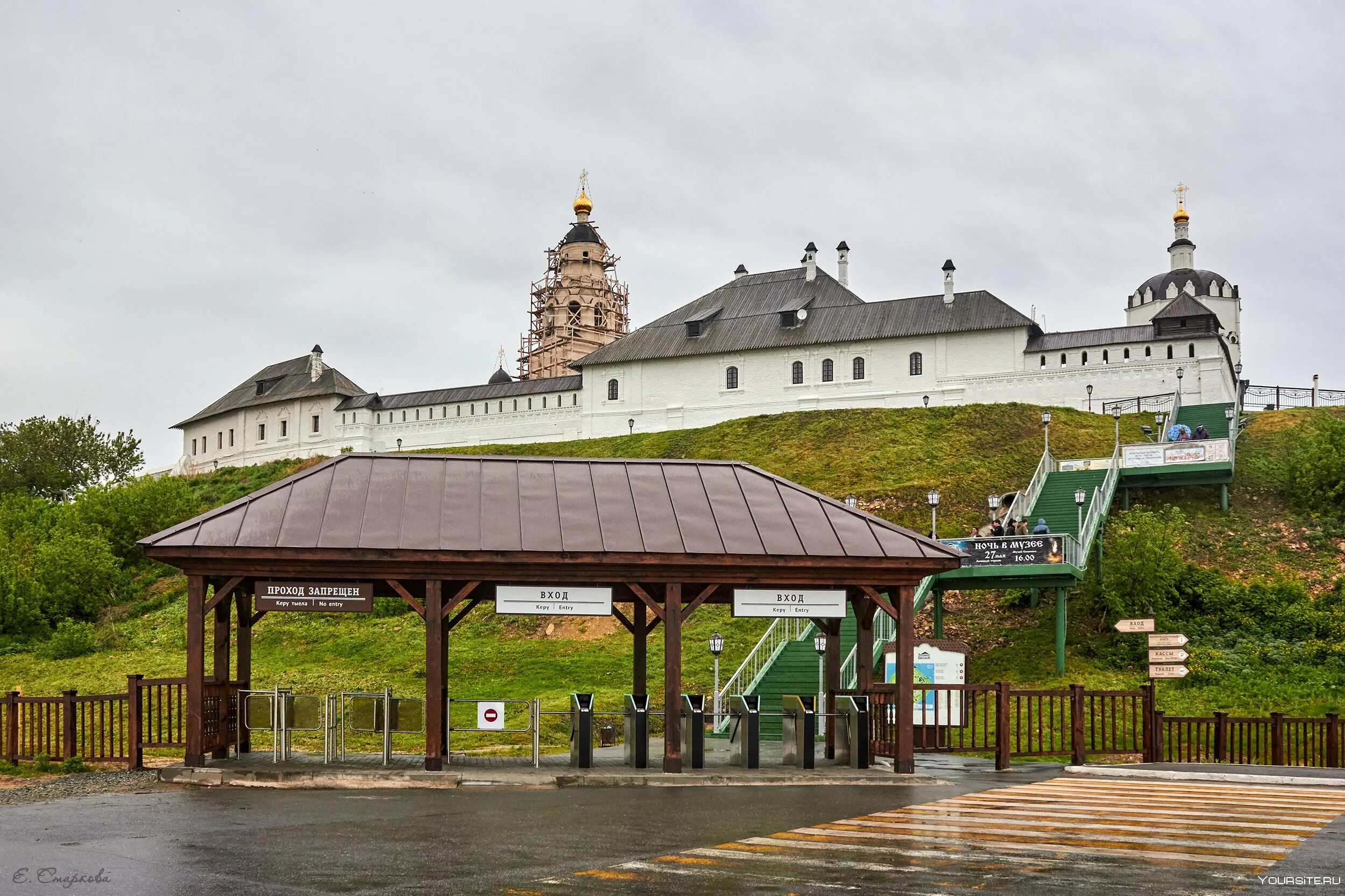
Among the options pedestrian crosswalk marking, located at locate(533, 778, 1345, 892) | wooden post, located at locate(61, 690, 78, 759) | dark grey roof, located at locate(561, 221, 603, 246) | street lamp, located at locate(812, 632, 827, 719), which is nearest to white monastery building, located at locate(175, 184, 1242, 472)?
dark grey roof, located at locate(561, 221, 603, 246)

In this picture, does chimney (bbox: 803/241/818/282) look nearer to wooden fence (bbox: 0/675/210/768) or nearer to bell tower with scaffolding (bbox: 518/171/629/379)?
bell tower with scaffolding (bbox: 518/171/629/379)

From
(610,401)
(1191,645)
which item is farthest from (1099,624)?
(610,401)

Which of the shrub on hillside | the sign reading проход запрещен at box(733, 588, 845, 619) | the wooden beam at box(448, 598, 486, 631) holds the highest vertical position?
the sign reading проход запрещен at box(733, 588, 845, 619)

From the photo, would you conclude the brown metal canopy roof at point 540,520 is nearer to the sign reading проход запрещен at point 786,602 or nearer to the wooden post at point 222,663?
the sign reading проход запрещен at point 786,602

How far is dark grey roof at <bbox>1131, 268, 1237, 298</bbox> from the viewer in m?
87.8

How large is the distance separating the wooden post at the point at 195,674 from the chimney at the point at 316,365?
72.8m

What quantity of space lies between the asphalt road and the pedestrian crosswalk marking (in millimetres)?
45

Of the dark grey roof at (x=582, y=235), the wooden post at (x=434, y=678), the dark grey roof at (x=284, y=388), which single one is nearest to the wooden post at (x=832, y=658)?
the wooden post at (x=434, y=678)

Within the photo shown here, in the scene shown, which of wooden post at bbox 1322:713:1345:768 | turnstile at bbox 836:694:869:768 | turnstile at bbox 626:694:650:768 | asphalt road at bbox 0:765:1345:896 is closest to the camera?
asphalt road at bbox 0:765:1345:896

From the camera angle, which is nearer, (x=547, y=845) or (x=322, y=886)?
(x=322, y=886)

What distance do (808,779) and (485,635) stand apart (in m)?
22.9

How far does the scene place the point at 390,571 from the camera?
17.5 meters

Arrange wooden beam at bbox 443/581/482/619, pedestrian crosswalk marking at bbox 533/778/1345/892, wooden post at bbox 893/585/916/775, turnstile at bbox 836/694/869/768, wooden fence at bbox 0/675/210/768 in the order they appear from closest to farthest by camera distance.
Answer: pedestrian crosswalk marking at bbox 533/778/1345/892
wooden beam at bbox 443/581/482/619
wooden fence at bbox 0/675/210/768
wooden post at bbox 893/585/916/775
turnstile at bbox 836/694/869/768

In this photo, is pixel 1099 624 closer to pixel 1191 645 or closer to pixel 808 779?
pixel 1191 645
